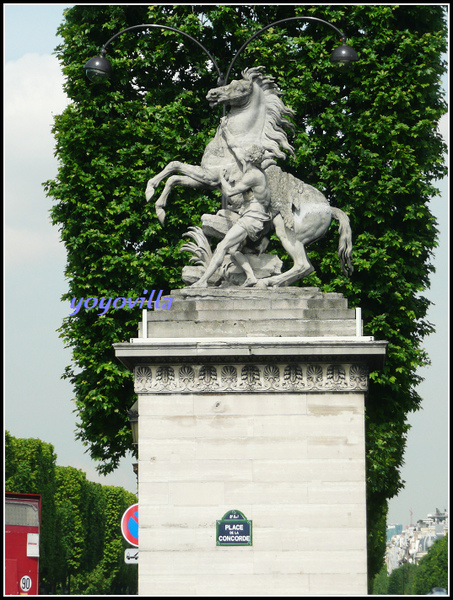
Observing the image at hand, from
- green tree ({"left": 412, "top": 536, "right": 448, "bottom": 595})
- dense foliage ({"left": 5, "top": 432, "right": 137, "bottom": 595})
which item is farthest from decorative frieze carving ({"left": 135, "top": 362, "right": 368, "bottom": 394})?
green tree ({"left": 412, "top": 536, "right": 448, "bottom": 595})

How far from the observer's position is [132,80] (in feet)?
108

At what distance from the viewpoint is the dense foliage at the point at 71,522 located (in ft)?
231

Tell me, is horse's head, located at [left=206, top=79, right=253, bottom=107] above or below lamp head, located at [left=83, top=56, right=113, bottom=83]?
below

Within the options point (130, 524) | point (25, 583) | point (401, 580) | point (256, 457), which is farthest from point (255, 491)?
point (401, 580)

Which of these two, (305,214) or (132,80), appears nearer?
(305,214)

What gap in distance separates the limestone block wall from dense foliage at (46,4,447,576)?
384 inches

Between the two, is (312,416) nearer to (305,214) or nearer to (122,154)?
(305,214)

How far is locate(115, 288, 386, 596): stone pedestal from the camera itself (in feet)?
65.4

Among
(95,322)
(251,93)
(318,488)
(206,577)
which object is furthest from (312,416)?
(95,322)

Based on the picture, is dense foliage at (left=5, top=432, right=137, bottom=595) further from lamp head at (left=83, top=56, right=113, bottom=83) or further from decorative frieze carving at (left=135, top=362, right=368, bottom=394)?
decorative frieze carving at (left=135, top=362, right=368, bottom=394)

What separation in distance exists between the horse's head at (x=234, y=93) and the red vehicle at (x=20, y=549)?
1593 cm

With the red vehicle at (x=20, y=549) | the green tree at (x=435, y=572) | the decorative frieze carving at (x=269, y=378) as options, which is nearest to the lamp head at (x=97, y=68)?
the decorative frieze carving at (x=269, y=378)

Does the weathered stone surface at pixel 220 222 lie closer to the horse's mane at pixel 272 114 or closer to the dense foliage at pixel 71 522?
the horse's mane at pixel 272 114

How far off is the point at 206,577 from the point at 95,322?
11801mm
